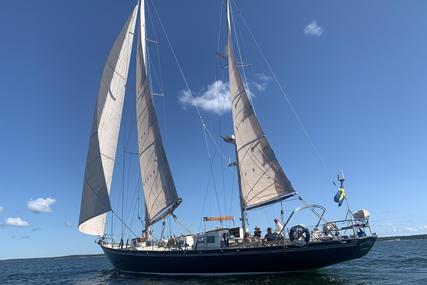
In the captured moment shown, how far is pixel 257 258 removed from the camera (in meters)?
25.7

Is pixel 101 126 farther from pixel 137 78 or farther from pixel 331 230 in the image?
pixel 331 230

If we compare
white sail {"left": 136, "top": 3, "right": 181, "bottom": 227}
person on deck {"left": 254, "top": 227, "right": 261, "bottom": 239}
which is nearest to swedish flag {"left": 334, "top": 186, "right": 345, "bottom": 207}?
person on deck {"left": 254, "top": 227, "right": 261, "bottom": 239}

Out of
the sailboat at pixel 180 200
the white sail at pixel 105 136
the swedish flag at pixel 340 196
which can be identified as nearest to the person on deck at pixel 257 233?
the sailboat at pixel 180 200

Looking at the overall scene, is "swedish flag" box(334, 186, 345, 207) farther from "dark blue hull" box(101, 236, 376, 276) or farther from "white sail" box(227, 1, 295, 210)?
"white sail" box(227, 1, 295, 210)

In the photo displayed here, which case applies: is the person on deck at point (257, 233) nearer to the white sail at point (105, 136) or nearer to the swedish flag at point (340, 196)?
the swedish flag at point (340, 196)

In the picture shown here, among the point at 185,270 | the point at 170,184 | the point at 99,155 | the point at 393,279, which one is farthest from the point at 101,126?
the point at 393,279

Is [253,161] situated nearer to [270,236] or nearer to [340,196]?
[270,236]

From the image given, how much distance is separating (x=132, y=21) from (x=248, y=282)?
2634 cm

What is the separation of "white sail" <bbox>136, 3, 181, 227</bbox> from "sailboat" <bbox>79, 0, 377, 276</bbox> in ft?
0.26

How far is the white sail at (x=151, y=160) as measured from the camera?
1272 inches

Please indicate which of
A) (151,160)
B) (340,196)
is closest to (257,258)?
(340,196)

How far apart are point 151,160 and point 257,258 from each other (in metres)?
12.6

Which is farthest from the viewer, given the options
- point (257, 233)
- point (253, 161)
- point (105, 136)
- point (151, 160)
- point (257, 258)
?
point (105, 136)

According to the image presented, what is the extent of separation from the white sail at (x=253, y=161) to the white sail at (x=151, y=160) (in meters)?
6.04
